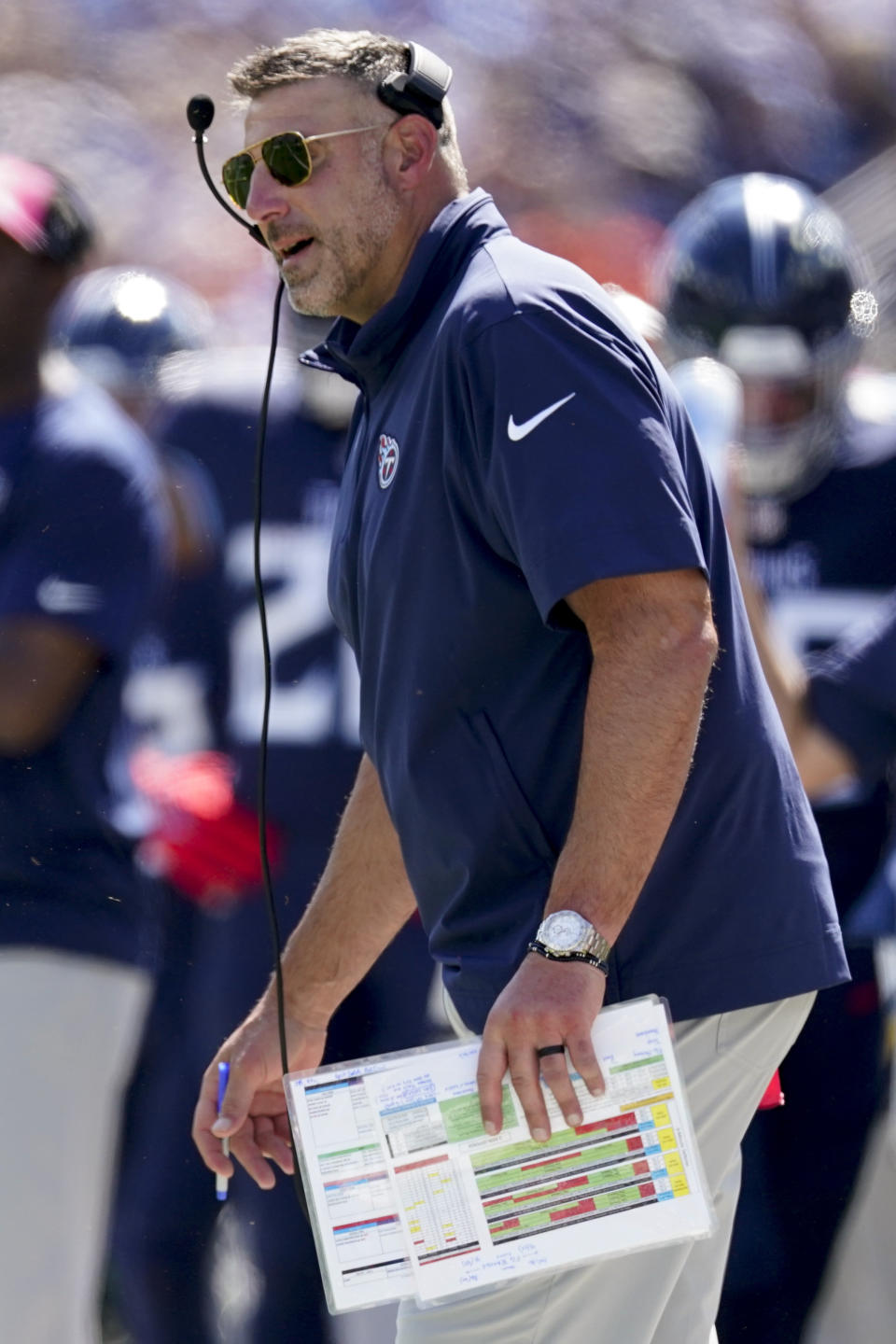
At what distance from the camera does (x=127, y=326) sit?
264cm

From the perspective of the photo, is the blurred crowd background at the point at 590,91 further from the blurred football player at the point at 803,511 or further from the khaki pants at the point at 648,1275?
the khaki pants at the point at 648,1275

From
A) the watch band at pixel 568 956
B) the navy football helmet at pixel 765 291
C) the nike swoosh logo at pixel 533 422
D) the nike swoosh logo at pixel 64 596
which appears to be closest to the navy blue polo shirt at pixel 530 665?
the nike swoosh logo at pixel 533 422

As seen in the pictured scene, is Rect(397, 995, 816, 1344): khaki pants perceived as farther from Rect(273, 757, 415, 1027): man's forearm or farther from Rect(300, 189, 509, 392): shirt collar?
Rect(300, 189, 509, 392): shirt collar

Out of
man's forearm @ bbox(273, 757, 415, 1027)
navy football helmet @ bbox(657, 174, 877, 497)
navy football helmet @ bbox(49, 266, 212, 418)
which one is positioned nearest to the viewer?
man's forearm @ bbox(273, 757, 415, 1027)

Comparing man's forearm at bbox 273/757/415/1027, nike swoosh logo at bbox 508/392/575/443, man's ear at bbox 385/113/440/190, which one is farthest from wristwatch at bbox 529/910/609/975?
man's ear at bbox 385/113/440/190

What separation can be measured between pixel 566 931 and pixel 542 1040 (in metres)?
0.09

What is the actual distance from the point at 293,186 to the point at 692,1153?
101cm

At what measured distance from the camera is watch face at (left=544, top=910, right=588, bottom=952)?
1.42m

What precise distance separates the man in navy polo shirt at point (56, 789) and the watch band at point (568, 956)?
126 centimetres

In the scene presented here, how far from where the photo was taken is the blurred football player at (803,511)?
248cm

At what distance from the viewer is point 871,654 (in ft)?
8.16

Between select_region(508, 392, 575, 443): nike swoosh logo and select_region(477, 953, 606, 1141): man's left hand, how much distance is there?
0.44 meters

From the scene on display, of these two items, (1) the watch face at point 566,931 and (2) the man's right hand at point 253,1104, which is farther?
(2) the man's right hand at point 253,1104

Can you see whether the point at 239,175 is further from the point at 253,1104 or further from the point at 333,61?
the point at 253,1104
